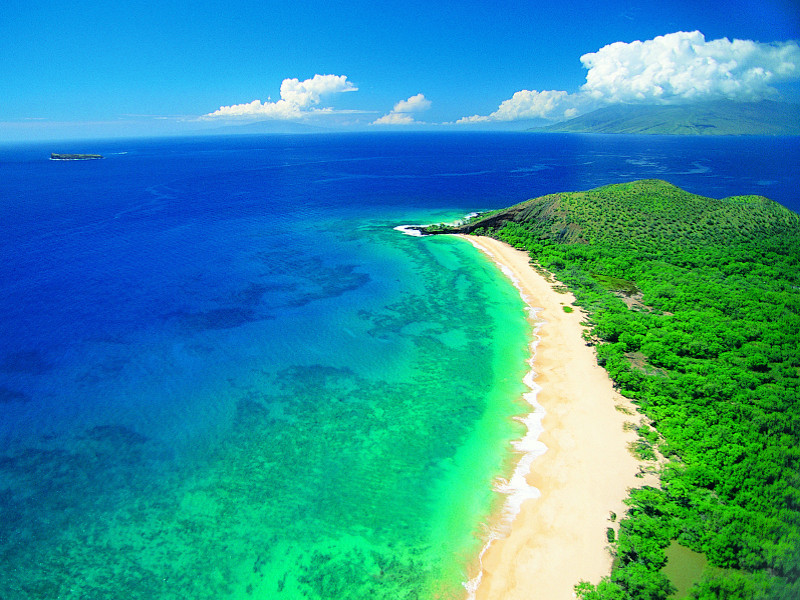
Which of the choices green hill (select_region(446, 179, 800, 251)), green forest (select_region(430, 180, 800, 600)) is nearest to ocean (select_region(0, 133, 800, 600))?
green forest (select_region(430, 180, 800, 600))

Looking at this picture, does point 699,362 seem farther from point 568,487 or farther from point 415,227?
point 415,227

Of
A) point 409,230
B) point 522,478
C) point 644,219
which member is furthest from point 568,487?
A: point 409,230

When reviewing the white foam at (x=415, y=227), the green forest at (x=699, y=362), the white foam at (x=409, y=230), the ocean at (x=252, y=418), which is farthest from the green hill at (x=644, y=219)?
the ocean at (x=252, y=418)

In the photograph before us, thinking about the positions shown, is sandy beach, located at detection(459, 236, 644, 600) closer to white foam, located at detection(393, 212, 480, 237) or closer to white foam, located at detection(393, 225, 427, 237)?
white foam, located at detection(393, 225, 427, 237)

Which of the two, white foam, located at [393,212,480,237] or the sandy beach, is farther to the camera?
white foam, located at [393,212,480,237]

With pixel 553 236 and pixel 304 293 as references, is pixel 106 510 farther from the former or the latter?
pixel 553 236

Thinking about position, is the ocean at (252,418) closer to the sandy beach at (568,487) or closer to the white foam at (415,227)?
the sandy beach at (568,487)
